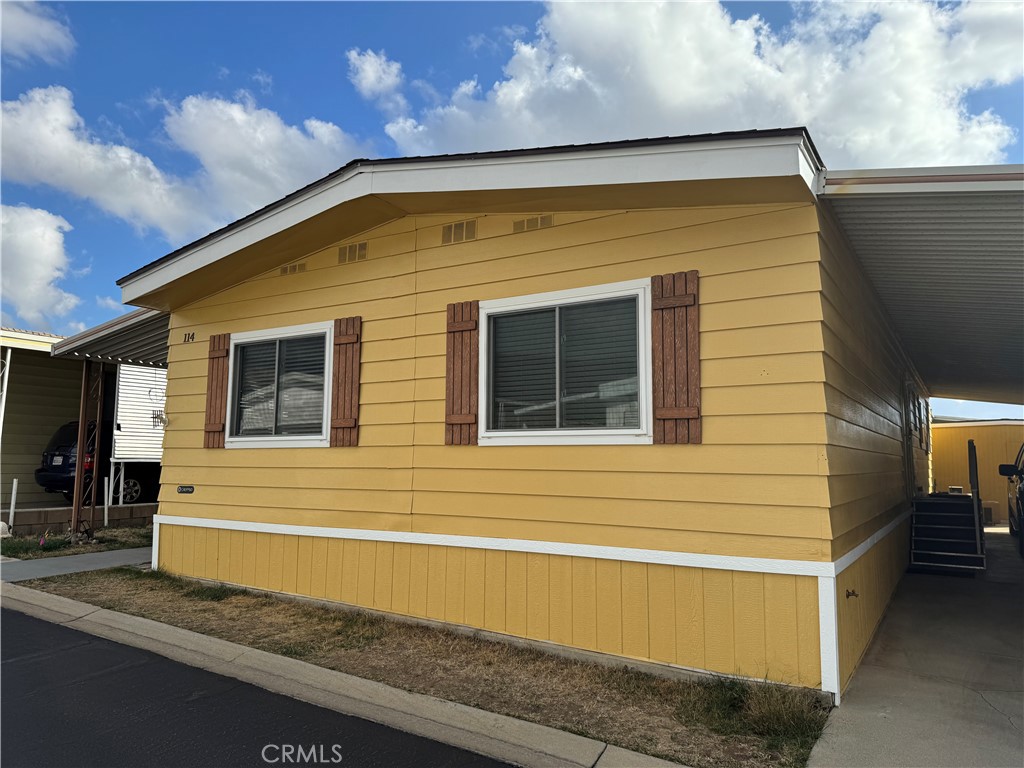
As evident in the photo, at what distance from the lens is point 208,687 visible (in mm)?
3965

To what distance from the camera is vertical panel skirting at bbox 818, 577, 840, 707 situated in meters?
3.54

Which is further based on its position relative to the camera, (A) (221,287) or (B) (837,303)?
(A) (221,287)

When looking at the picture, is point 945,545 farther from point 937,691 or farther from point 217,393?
point 217,393

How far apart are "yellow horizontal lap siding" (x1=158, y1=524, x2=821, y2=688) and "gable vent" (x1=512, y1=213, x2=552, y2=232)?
99.8 inches

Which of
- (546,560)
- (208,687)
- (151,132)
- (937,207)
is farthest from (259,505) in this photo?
(151,132)

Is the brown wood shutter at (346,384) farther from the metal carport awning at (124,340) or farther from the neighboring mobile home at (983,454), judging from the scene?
the neighboring mobile home at (983,454)

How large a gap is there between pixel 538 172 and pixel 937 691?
424 cm

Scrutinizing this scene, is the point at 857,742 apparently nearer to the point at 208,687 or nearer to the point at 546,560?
the point at 546,560

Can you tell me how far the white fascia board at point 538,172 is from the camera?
370 centimetres

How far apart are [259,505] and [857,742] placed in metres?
5.27

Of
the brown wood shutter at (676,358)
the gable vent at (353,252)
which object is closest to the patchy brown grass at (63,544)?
the gable vent at (353,252)

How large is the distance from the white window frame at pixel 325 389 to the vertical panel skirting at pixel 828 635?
4187 millimetres

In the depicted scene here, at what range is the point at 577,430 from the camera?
4531mm

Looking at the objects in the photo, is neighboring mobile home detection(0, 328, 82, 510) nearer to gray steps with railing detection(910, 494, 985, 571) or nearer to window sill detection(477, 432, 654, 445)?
window sill detection(477, 432, 654, 445)
